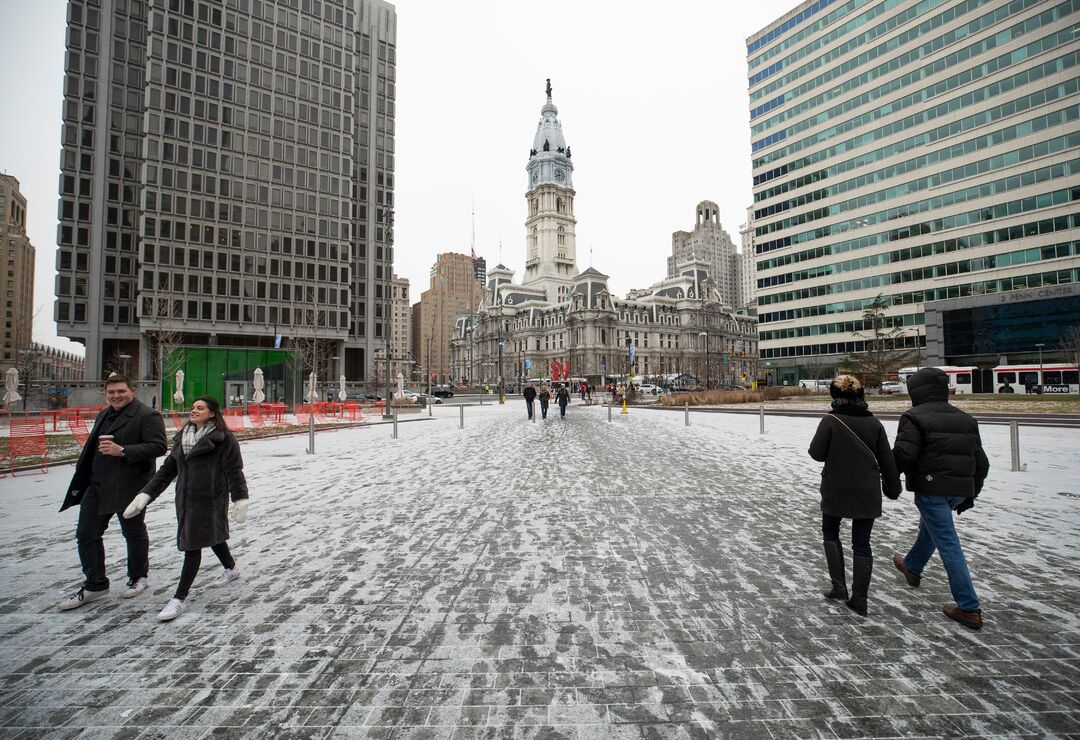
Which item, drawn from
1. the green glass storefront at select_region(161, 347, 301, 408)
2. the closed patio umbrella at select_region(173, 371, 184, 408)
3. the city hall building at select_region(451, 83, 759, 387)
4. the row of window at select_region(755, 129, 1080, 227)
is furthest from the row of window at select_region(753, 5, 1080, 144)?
the closed patio umbrella at select_region(173, 371, 184, 408)

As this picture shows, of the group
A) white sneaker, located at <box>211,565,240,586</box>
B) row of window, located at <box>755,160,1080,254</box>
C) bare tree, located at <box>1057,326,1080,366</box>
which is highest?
row of window, located at <box>755,160,1080,254</box>

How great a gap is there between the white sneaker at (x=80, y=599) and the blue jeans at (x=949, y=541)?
7.53 m

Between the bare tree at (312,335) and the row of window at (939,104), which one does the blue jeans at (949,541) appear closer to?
the bare tree at (312,335)

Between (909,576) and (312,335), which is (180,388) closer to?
(312,335)

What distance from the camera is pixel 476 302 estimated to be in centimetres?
17188

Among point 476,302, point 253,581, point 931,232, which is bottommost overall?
point 253,581

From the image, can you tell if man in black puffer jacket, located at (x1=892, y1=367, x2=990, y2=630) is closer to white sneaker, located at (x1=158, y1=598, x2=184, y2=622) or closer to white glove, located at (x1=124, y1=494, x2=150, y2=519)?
white sneaker, located at (x1=158, y1=598, x2=184, y2=622)

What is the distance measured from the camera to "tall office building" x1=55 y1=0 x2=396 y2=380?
4738cm

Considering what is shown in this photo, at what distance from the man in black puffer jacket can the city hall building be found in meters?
96.4

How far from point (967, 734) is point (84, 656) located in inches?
233

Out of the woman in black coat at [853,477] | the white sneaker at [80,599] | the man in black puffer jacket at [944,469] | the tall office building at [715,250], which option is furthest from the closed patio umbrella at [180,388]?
the tall office building at [715,250]

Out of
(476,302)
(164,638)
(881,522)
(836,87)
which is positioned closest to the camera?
(164,638)

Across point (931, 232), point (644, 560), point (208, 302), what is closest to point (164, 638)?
point (644, 560)

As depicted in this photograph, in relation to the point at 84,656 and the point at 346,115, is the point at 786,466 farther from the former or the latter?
the point at 346,115
